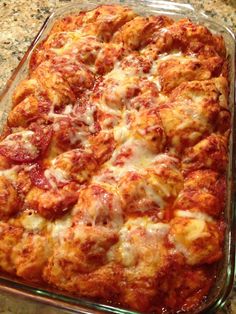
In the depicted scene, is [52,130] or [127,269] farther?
[52,130]

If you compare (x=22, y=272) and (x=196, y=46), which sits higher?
(x=196, y=46)

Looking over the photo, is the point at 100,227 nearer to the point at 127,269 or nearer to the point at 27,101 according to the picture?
the point at 127,269

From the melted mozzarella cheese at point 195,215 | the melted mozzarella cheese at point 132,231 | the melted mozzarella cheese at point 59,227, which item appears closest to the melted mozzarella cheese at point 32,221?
the melted mozzarella cheese at point 59,227

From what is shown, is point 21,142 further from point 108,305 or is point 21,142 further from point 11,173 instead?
point 108,305

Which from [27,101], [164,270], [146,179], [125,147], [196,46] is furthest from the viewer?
[196,46]

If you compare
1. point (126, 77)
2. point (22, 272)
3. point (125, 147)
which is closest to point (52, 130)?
point (125, 147)

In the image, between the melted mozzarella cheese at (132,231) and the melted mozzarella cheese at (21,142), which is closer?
the melted mozzarella cheese at (132,231)

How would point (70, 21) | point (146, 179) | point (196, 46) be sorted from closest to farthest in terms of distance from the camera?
point (146, 179)
point (196, 46)
point (70, 21)

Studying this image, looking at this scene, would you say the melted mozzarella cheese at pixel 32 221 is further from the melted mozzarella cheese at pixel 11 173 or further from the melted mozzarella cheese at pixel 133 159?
the melted mozzarella cheese at pixel 133 159
